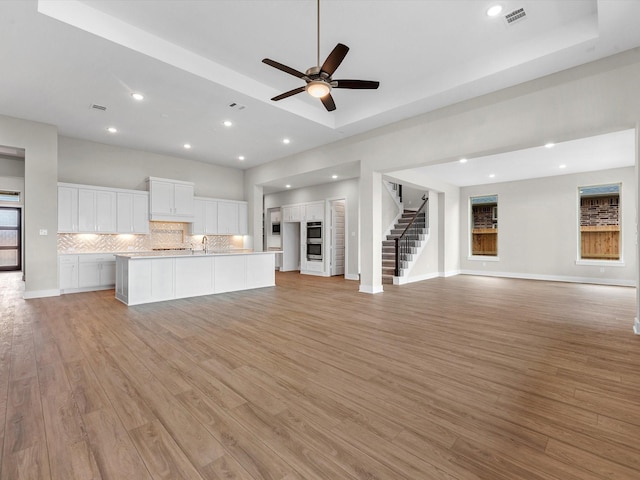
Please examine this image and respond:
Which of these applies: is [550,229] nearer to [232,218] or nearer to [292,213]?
[292,213]

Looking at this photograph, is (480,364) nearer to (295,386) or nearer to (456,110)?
(295,386)

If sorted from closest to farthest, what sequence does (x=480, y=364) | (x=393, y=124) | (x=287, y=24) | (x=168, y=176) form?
(x=480, y=364) < (x=287, y=24) < (x=393, y=124) < (x=168, y=176)

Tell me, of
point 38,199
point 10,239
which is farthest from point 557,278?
point 10,239

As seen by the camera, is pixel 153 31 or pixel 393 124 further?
pixel 393 124

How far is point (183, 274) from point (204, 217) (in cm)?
326

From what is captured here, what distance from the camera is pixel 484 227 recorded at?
1074cm

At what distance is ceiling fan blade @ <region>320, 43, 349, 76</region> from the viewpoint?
296 centimetres

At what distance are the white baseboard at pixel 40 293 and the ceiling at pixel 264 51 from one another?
3.43 metres

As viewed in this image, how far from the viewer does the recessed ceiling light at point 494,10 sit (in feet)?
10.9

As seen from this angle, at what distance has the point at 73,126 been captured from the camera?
20.5 ft

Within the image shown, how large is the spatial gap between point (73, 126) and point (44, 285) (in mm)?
3348

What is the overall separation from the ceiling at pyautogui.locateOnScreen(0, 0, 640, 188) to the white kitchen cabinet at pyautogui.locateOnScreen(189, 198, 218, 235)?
10.2 ft

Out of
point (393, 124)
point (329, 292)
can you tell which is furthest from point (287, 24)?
point (329, 292)

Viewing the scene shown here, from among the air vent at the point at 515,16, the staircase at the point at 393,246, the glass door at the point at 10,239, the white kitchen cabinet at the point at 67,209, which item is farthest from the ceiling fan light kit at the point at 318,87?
the glass door at the point at 10,239
